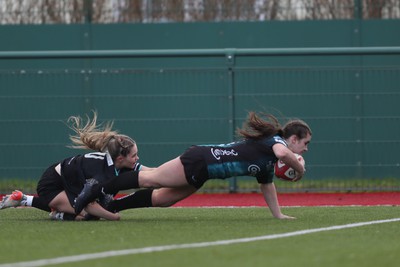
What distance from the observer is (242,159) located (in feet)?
29.7

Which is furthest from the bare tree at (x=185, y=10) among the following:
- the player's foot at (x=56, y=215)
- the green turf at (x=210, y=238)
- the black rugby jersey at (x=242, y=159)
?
the black rugby jersey at (x=242, y=159)

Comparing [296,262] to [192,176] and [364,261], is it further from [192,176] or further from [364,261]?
[192,176]

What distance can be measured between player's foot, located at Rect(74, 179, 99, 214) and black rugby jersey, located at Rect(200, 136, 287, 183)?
3.45ft

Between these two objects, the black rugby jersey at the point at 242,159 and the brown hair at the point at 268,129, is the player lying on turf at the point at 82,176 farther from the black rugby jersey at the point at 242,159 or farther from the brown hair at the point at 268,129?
the brown hair at the point at 268,129

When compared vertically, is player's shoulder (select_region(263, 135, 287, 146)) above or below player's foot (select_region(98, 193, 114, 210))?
above

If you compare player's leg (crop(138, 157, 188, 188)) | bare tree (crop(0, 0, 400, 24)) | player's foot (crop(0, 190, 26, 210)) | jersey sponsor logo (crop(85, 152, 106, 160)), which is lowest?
player's foot (crop(0, 190, 26, 210))

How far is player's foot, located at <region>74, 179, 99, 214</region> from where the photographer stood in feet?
29.5

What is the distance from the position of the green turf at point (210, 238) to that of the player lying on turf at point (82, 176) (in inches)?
6.8

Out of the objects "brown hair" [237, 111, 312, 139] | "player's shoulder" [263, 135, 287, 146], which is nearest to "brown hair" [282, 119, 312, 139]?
"brown hair" [237, 111, 312, 139]

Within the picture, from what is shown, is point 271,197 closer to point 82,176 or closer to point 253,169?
point 253,169

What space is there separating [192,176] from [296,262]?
309 centimetres

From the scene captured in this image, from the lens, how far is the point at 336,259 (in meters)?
6.19

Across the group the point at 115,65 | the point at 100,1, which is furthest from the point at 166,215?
the point at 100,1

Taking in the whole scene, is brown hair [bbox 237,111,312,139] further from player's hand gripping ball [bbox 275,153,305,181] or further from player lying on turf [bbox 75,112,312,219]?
player's hand gripping ball [bbox 275,153,305,181]
